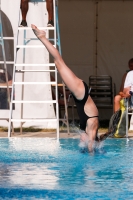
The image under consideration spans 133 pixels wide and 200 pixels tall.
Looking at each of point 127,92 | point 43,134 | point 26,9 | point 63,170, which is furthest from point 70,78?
point 26,9

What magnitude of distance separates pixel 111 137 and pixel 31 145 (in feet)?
5.60

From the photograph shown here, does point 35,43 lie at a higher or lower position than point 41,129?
higher

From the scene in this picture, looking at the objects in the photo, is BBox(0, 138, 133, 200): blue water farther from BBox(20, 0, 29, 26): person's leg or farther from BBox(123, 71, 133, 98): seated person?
BBox(20, 0, 29, 26): person's leg

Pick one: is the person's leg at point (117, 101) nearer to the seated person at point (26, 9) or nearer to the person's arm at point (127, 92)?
the person's arm at point (127, 92)

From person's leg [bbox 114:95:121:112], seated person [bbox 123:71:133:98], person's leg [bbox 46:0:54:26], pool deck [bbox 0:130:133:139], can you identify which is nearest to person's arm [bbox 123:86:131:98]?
seated person [bbox 123:71:133:98]

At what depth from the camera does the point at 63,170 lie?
20.7ft

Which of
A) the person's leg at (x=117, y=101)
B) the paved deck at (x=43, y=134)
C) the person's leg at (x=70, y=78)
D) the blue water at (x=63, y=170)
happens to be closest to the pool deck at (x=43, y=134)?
the paved deck at (x=43, y=134)

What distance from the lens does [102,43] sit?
13070 millimetres

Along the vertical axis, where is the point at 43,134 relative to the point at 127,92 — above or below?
below

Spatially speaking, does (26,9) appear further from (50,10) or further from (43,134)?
(43,134)

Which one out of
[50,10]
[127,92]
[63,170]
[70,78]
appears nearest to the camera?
[63,170]

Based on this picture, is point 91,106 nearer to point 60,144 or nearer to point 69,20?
point 60,144

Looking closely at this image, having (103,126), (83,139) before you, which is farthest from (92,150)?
(103,126)

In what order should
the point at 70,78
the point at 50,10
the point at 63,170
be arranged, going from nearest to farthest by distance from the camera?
the point at 63,170 → the point at 70,78 → the point at 50,10
